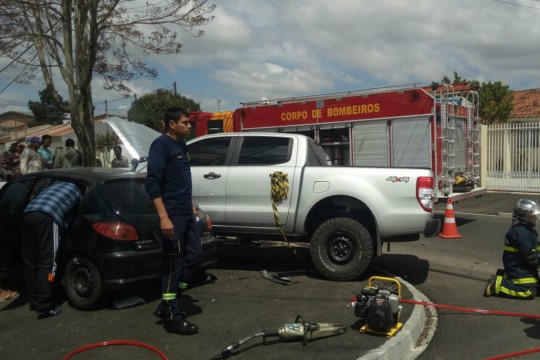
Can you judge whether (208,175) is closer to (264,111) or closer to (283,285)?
(283,285)

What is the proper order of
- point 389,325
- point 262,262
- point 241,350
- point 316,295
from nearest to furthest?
point 241,350
point 389,325
point 316,295
point 262,262

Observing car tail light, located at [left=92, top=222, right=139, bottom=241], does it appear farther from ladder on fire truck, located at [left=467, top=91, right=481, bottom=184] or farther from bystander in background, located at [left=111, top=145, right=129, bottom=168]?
ladder on fire truck, located at [left=467, top=91, right=481, bottom=184]

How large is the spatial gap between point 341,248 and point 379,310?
195 centimetres

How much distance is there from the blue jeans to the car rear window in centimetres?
97

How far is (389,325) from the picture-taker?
13.8 feet

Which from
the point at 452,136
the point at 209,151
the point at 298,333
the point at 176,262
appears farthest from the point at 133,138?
the point at 452,136

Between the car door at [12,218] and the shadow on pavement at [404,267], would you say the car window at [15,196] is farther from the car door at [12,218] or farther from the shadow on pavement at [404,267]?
the shadow on pavement at [404,267]

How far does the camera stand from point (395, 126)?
10.4 m

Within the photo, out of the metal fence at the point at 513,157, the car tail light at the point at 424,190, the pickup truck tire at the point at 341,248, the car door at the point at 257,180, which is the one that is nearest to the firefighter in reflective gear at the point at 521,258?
the car tail light at the point at 424,190

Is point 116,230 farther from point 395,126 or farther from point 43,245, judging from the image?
point 395,126

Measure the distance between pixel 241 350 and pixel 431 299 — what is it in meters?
2.63

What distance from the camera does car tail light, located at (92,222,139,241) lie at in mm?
4766

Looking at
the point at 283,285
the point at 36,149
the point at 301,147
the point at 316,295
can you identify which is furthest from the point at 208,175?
the point at 36,149

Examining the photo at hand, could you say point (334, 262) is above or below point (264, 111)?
below
